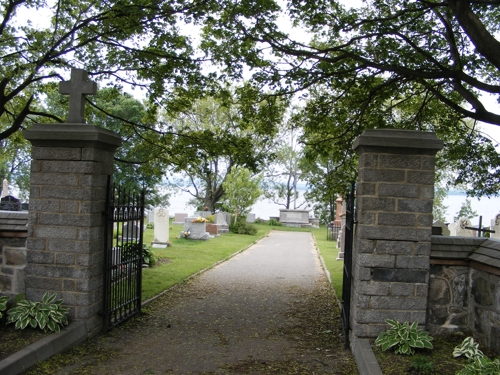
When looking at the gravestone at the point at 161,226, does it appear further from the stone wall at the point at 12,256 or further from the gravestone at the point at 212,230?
the stone wall at the point at 12,256

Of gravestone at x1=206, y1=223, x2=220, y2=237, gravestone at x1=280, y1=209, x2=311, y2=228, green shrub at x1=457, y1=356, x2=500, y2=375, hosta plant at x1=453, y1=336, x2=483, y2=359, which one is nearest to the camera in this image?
green shrub at x1=457, y1=356, x2=500, y2=375

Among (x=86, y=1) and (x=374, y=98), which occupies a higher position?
(x=86, y=1)

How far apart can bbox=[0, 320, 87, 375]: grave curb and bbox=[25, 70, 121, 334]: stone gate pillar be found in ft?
0.68

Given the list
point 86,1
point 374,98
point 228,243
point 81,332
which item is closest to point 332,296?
point 374,98

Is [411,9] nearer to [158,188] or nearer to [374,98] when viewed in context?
[374,98]

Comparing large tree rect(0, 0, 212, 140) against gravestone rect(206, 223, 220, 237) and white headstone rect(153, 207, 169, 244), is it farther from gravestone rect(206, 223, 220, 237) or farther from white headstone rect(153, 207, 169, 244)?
gravestone rect(206, 223, 220, 237)

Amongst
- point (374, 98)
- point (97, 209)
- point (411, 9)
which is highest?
point (411, 9)

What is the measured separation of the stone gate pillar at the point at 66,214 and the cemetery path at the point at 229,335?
756 millimetres

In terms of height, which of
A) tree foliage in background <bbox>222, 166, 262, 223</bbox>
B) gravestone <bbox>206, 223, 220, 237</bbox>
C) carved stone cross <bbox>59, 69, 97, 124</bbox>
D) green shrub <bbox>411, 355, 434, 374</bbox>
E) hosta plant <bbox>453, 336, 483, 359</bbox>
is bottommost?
gravestone <bbox>206, 223, 220, 237</bbox>

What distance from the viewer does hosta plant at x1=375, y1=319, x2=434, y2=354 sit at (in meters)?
5.10

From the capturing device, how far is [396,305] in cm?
557

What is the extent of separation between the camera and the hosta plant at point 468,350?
4.87m

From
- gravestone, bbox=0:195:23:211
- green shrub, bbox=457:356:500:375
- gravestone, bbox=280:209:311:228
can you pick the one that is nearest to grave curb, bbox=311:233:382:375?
green shrub, bbox=457:356:500:375

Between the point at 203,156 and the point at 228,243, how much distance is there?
1010cm
